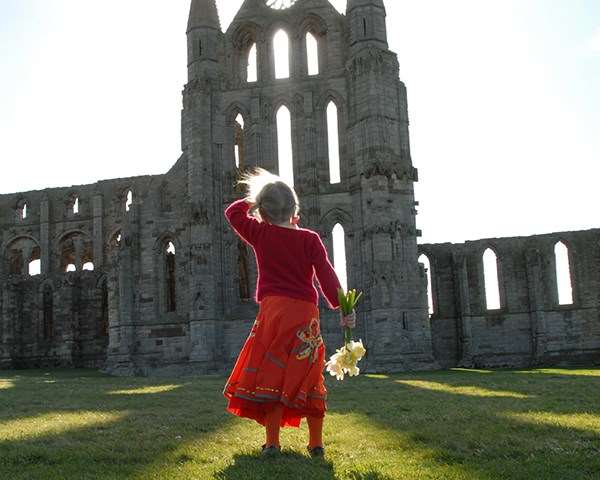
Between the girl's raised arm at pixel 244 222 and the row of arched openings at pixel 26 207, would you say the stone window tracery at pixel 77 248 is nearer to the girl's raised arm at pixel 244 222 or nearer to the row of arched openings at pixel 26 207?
the row of arched openings at pixel 26 207

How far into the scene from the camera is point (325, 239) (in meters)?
26.0

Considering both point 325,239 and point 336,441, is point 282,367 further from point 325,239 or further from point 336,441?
point 325,239

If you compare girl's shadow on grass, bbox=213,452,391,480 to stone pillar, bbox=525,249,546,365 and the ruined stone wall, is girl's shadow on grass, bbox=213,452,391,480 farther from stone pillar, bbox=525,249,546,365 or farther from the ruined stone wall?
stone pillar, bbox=525,249,546,365

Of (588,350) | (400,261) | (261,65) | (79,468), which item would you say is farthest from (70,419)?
(588,350)

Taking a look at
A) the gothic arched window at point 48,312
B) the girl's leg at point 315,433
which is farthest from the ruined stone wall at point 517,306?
the girl's leg at point 315,433

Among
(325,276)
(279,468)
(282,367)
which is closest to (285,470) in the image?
(279,468)

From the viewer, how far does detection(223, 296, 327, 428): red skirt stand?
550 centimetres

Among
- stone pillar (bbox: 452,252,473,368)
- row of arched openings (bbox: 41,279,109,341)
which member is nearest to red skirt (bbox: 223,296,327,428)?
stone pillar (bbox: 452,252,473,368)

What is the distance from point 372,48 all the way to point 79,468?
22.8 meters

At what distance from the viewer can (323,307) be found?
84.6ft

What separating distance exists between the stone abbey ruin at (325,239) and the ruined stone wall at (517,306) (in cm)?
5

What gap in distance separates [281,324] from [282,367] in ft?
1.04

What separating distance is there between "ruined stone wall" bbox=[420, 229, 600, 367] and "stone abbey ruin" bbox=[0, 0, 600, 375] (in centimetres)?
5

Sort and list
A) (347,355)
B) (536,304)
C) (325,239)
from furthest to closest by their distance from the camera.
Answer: (536,304) → (325,239) → (347,355)
